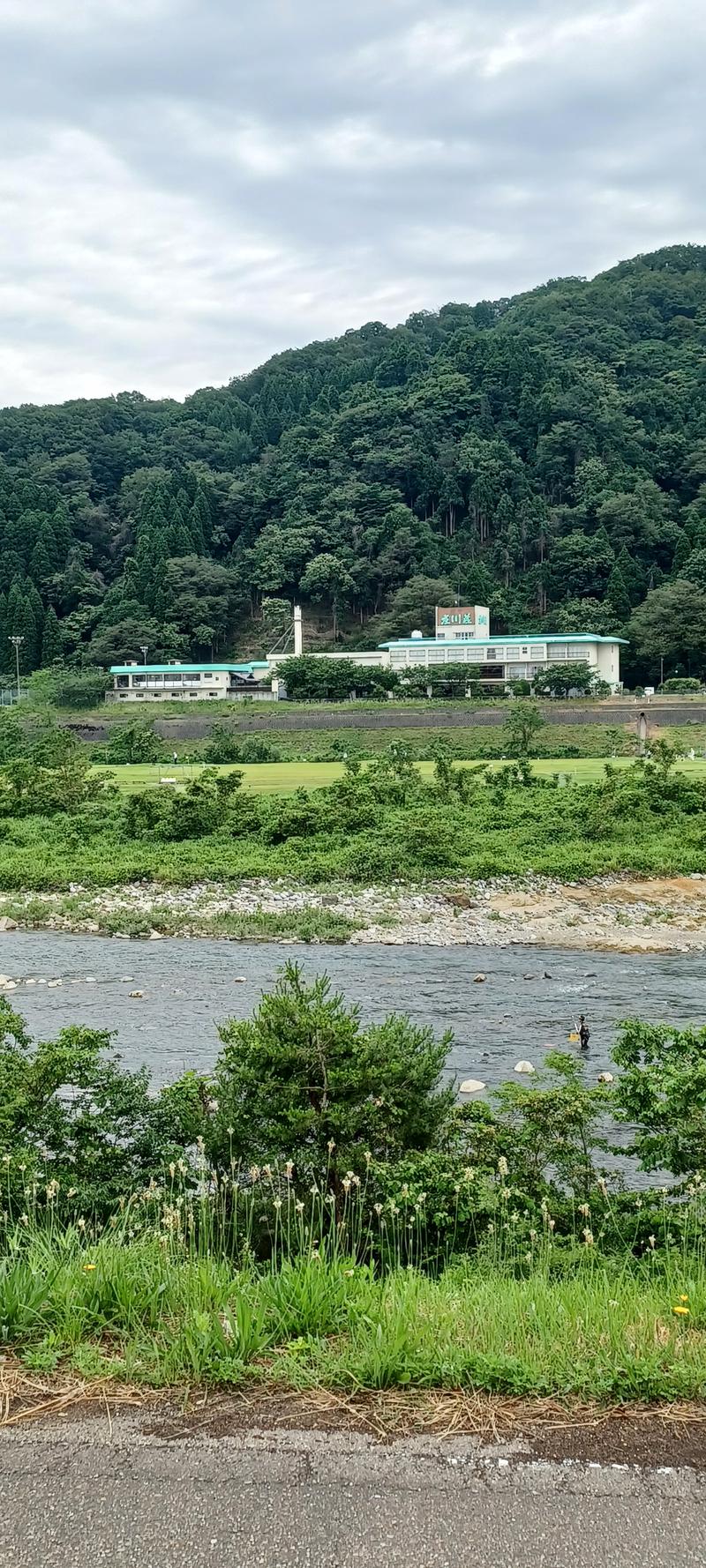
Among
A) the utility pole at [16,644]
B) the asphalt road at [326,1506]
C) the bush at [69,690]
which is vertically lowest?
the asphalt road at [326,1506]

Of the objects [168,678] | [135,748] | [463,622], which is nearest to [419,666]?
[463,622]

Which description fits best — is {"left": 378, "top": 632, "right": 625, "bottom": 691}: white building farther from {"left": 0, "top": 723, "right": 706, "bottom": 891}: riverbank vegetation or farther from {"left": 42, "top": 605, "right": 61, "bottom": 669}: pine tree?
{"left": 0, "top": 723, "right": 706, "bottom": 891}: riverbank vegetation

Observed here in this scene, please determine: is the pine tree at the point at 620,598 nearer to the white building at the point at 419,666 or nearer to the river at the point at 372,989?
the white building at the point at 419,666

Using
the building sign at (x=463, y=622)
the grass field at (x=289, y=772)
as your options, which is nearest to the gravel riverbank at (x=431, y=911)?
the grass field at (x=289, y=772)

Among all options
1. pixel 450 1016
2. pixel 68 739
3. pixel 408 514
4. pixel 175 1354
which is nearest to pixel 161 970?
A: pixel 450 1016

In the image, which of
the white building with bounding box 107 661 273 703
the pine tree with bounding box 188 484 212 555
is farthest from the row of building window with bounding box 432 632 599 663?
the pine tree with bounding box 188 484 212 555

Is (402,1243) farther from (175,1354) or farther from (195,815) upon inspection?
(195,815)

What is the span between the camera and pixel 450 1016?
11883mm

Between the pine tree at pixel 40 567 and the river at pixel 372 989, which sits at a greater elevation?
the pine tree at pixel 40 567

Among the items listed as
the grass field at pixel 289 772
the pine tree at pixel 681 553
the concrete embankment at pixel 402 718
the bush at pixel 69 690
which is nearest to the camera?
the grass field at pixel 289 772

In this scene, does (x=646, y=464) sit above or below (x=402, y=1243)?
above

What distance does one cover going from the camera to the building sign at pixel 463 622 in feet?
249

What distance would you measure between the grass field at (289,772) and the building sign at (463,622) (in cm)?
3334

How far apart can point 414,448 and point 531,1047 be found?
9796 cm
